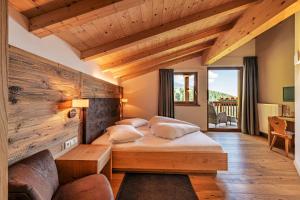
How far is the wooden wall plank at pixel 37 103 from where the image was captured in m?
1.44

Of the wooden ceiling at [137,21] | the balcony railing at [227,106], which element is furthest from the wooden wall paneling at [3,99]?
Answer: the balcony railing at [227,106]

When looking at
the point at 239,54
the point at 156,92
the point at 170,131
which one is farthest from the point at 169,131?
the point at 239,54

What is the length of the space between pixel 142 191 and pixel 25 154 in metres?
1.44

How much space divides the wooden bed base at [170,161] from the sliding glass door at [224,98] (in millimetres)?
3715

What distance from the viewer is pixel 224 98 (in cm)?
736

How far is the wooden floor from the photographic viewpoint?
2.29 meters

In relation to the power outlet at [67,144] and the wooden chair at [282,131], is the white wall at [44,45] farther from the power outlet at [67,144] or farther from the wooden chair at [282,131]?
the wooden chair at [282,131]

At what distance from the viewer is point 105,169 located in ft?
8.79

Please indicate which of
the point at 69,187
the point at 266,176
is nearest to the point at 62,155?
the point at 69,187

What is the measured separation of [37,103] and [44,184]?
0.71 metres

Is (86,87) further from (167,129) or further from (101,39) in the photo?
(167,129)

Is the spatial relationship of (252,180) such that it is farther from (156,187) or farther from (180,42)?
(180,42)

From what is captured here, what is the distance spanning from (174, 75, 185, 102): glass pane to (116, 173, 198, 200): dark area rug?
3662mm

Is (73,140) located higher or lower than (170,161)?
higher
